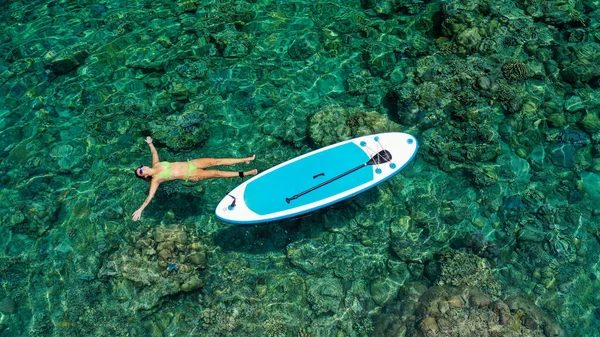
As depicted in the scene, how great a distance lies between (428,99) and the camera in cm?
1320

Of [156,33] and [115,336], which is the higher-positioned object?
[156,33]

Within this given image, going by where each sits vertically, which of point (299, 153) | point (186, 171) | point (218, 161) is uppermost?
point (186, 171)

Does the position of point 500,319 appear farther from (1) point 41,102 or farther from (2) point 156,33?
(1) point 41,102

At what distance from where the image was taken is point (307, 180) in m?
11.8

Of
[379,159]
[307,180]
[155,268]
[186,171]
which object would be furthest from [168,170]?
[379,159]

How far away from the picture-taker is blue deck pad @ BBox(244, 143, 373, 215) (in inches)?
455

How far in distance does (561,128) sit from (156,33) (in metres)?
13.6

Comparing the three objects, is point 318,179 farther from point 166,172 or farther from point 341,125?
point 166,172

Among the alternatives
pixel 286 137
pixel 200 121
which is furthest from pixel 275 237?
pixel 200 121

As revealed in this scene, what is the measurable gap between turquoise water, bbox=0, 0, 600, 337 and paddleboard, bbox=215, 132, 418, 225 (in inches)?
32.0

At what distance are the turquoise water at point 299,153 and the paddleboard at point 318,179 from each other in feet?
2.67

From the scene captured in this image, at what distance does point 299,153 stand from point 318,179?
1572 mm

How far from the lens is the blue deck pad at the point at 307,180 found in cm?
1155

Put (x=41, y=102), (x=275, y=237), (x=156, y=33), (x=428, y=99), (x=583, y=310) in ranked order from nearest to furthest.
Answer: (x=583, y=310) < (x=275, y=237) < (x=428, y=99) < (x=41, y=102) < (x=156, y=33)
